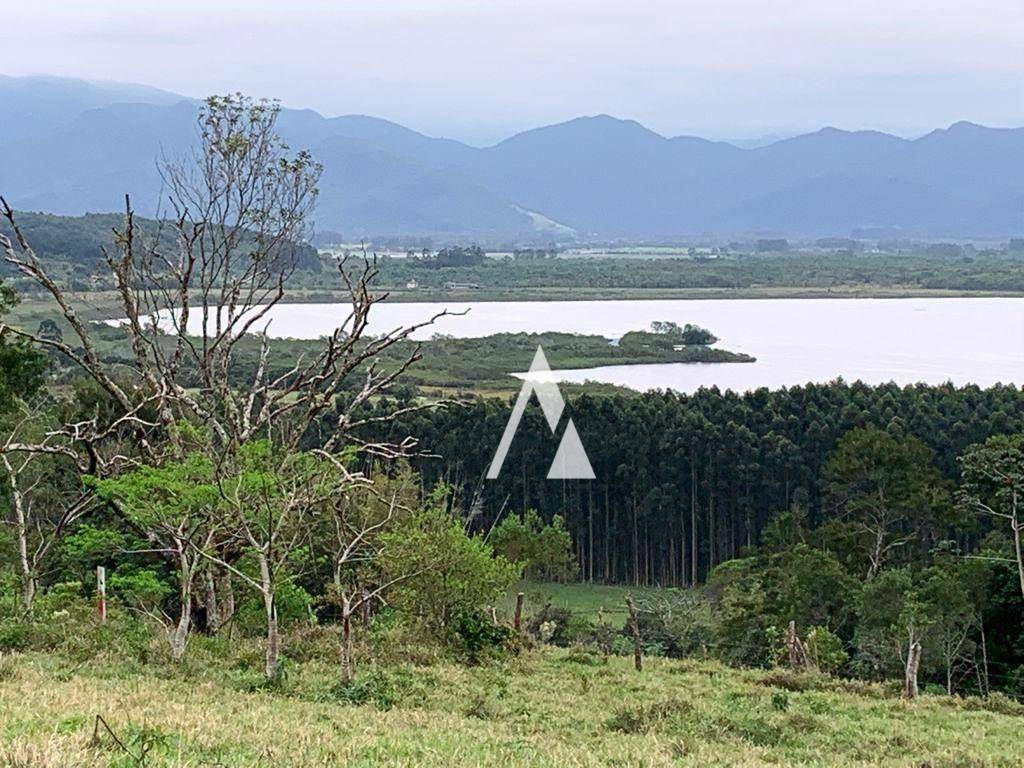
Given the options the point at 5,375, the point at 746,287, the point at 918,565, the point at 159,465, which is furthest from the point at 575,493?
the point at 746,287

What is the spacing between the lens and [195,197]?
16.2m

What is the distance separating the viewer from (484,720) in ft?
30.7

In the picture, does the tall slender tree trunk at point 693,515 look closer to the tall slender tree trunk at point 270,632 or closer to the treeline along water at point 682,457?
the treeline along water at point 682,457

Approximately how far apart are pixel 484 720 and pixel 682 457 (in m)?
28.1

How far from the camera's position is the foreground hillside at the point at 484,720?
225 inches

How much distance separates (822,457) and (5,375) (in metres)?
25.8

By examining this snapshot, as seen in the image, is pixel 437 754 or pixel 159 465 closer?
pixel 437 754

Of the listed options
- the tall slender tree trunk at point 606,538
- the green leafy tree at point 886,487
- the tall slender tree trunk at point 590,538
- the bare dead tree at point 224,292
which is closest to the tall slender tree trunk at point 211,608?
the bare dead tree at point 224,292

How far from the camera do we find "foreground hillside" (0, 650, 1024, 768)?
570cm

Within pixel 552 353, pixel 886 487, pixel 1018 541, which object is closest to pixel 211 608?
pixel 1018 541

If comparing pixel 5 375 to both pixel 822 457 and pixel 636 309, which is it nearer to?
pixel 822 457

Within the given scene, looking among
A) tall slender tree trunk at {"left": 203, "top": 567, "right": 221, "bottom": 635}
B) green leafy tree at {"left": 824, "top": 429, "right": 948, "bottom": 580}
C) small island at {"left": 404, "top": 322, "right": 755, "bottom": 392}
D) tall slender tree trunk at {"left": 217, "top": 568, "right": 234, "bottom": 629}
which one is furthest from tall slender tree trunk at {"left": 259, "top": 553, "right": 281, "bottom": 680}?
small island at {"left": 404, "top": 322, "right": 755, "bottom": 392}

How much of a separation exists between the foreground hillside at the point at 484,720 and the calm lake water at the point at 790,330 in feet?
92.1

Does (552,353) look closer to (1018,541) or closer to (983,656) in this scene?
(983,656)
